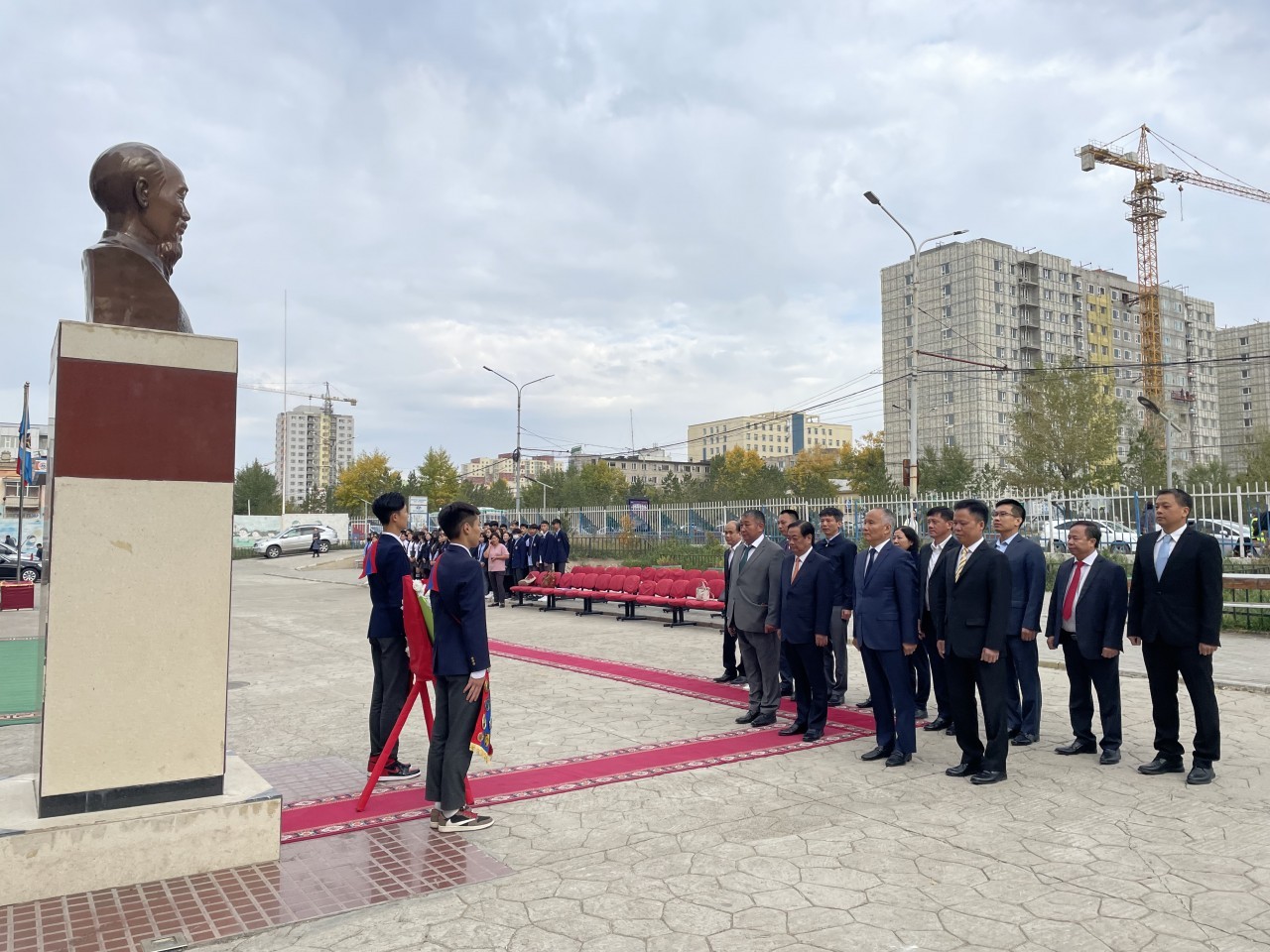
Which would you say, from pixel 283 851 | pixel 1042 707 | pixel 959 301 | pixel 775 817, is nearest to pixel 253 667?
pixel 283 851

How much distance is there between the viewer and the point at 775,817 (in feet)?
16.9

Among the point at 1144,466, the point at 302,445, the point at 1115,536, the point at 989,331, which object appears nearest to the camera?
the point at 1115,536

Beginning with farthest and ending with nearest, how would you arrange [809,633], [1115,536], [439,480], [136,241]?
1. [439,480]
2. [1115,536]
3. [809,633]
4. [136,241]

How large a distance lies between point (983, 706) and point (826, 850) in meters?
1.82

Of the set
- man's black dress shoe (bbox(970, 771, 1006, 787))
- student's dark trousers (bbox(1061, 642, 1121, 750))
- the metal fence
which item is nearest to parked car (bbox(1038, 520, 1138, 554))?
the metal fence

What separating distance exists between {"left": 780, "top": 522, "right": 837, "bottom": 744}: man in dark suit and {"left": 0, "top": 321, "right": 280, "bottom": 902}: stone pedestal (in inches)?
154

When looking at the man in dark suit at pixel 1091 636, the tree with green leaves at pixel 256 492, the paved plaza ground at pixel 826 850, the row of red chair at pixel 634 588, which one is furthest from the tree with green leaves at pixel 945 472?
the tree with green leaves at pixel 256 492

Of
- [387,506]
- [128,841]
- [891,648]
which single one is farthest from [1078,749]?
[128,841]

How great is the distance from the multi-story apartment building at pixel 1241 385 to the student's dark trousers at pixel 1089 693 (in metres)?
105

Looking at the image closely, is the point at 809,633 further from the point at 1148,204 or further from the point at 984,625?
the point at 1148,204

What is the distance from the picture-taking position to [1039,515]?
21.2m

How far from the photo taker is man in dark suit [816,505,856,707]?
7.91 meters

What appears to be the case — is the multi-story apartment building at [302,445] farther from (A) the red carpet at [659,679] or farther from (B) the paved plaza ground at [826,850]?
(B) the paved plaza ground at [826,850]

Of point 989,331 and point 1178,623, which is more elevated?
point 989,331
